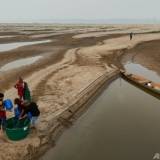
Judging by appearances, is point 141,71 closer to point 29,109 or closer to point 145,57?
point 145,57

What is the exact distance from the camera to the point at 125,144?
13.4 meters

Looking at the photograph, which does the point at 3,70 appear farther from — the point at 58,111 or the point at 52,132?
the point at 52,132

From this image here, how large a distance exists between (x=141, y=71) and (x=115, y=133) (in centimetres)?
1693

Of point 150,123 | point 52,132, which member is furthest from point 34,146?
point 150,123

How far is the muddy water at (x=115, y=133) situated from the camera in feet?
41.3

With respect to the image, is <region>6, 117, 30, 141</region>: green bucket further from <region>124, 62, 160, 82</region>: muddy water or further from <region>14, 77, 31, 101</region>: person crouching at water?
<region>124, 62, 160, 82</region>: muddy water

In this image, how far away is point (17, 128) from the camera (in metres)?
13.3

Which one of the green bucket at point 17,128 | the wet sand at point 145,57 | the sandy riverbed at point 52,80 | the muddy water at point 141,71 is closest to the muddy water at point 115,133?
the sandy riverbed at point 52,80

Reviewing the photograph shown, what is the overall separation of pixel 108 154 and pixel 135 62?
81.3ft

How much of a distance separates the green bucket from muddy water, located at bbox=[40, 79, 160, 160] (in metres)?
1.47

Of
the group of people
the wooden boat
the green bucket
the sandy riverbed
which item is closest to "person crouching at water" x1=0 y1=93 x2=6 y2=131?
the group of people

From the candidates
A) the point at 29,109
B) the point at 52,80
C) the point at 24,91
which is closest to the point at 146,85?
the point at 52,80

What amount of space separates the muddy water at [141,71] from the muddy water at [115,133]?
6614 millimetres

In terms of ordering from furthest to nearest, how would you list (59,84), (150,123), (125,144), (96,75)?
(96,75), (59,84), (150,123), (125,144)
